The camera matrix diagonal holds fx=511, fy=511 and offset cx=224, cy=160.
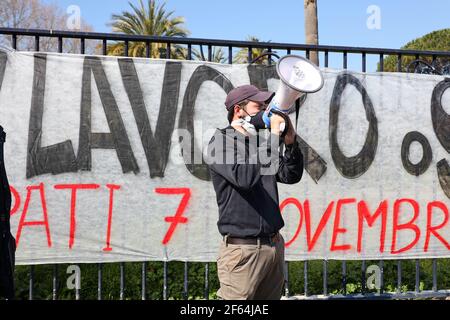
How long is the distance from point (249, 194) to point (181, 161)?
143 cm

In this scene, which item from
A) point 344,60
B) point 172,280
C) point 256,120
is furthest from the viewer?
point 172,280

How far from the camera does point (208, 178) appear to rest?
4520mm

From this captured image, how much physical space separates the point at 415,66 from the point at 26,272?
167 inches

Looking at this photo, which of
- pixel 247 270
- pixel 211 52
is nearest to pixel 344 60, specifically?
pixel 211 52

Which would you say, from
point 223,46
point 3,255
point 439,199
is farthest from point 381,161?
point 3,255

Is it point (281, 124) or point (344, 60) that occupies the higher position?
point (344, 60)

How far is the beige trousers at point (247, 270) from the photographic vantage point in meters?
3.06

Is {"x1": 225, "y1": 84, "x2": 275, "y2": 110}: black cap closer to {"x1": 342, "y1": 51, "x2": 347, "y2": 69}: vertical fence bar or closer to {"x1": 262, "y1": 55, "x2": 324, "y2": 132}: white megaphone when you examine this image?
{"x1": 262, "y1": 55, "x2": 324, "y2": 132}: white megaphone

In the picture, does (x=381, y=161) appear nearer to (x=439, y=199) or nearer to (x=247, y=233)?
(x=439, y=199)

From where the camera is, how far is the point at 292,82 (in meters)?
3.10

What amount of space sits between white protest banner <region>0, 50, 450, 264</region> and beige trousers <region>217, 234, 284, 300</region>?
53.5 inches

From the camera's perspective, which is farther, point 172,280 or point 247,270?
point 172,280

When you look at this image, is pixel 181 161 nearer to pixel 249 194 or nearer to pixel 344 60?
pixel 249 194

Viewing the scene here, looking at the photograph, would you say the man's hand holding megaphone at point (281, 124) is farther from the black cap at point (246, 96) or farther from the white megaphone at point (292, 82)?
the black cap at point (246, 96)
